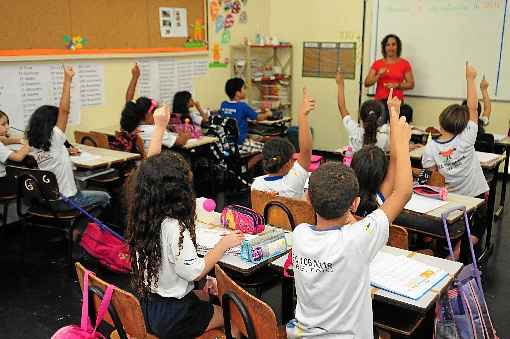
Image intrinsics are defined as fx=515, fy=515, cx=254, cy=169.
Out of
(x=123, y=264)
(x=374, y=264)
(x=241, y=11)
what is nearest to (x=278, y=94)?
(x=241, y=11)

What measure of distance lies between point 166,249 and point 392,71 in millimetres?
4934

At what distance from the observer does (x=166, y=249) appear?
1969mm

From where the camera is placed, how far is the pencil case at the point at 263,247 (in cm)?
217

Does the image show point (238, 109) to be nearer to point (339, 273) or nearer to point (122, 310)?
point (122, 310)

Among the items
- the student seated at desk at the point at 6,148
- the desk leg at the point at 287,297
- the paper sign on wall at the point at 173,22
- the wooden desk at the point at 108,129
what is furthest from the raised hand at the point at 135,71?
the desk leg at the point at 287,297

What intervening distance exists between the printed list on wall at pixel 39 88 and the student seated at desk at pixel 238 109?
4.74 feet

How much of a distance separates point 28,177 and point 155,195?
6.34ft

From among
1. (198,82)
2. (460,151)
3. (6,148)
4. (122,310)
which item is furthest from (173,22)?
(122,310)

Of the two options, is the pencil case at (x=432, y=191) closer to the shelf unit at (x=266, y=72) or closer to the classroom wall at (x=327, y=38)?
the classroom wall at (x=327, y=38)

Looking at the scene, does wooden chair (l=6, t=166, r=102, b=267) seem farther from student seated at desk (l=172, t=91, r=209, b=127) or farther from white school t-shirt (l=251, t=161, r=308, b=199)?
student seated at desk (l=172, t=91, r=209, b=127)

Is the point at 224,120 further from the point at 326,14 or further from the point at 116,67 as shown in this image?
the point at 326,14

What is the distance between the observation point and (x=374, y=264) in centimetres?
208

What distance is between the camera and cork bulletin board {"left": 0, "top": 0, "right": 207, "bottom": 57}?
14.6 ft

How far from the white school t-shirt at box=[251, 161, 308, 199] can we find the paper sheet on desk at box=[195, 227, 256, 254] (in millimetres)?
630
